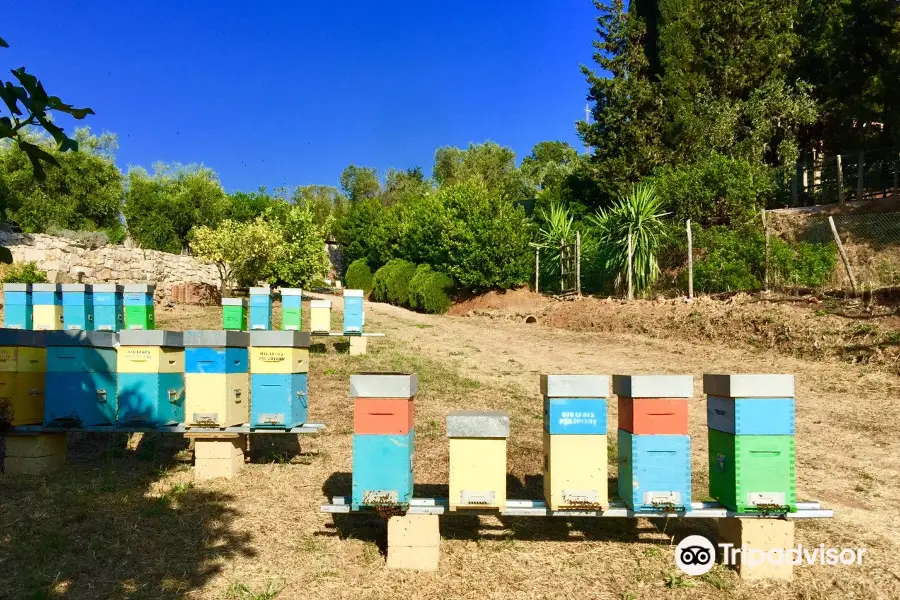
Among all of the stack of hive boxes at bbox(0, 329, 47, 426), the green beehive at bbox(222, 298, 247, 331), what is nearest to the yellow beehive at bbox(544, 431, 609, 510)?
the stack of hive boxes at bbox(0, 329, 47, 426)

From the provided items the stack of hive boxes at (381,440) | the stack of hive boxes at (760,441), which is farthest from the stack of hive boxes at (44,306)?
the stack of hive boxes at (760,441)

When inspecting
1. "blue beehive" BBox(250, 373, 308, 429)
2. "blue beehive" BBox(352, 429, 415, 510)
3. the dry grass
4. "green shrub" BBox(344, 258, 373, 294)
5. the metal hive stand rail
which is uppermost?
"green shrub" BBox(344, 258, 373, 294)

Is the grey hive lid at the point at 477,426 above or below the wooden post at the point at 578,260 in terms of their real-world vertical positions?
below

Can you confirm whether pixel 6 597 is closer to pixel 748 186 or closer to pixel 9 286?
pixel 9 286

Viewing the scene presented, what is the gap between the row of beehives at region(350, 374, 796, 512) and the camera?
14.0ft

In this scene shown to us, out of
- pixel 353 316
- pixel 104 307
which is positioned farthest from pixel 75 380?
pixel 353 316

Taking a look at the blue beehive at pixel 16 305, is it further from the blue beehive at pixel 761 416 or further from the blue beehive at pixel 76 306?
the blue beehive at pixel 761 416

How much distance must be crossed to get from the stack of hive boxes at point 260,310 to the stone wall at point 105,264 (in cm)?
861

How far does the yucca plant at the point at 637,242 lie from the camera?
18.1 m

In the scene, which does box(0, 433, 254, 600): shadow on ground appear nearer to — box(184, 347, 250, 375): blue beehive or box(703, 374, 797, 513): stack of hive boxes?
box(184, 347, 250, 375): blue beehive

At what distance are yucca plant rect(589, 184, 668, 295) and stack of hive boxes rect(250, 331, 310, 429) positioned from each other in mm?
14092

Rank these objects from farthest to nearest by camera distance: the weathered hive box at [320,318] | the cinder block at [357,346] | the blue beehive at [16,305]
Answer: the cinder block at [357,346] → the weathered hive box at [320,318] → the blue beehive at [16,305]

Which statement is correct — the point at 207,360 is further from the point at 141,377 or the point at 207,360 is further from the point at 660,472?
the point at 660,472

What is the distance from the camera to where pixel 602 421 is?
4.29 metres
